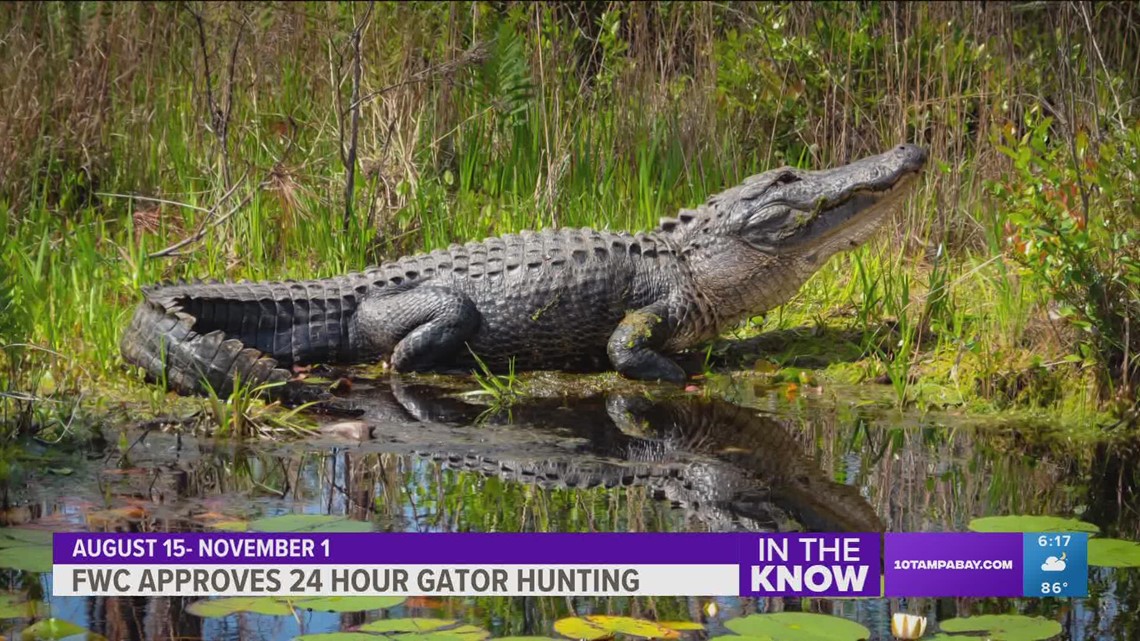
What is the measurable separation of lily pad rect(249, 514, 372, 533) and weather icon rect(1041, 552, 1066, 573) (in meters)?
1.67

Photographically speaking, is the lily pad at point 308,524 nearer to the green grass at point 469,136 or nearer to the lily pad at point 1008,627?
the lily pad at point 1008,627

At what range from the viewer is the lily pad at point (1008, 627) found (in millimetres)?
2955

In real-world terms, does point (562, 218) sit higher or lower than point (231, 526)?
higher

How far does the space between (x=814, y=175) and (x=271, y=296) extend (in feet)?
7.93

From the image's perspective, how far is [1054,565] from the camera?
3283mm

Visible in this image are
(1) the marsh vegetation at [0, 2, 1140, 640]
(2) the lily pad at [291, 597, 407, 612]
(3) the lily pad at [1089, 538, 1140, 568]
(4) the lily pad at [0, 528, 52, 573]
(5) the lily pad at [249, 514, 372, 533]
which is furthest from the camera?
(1) the marsh vegetation at [0, 2, 1140, 640]

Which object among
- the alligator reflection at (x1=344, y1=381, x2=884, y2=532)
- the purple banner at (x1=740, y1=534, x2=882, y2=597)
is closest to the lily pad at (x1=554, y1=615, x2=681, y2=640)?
the purple banner at (x1=740, y1=534, x2=882, y2=597)

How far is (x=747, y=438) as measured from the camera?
479cm

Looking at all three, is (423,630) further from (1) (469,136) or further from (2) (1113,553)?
(1) (469,136)

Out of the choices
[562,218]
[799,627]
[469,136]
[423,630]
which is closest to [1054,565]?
[799,627]

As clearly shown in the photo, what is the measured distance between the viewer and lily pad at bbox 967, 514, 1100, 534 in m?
3.68

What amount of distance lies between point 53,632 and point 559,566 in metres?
1.11

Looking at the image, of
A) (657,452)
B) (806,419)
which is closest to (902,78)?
(806,419)

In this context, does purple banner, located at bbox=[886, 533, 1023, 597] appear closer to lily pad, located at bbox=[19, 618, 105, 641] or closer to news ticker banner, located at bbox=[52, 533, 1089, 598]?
news ticker banner, located at bbox=[52, 533, 1089, 598]
